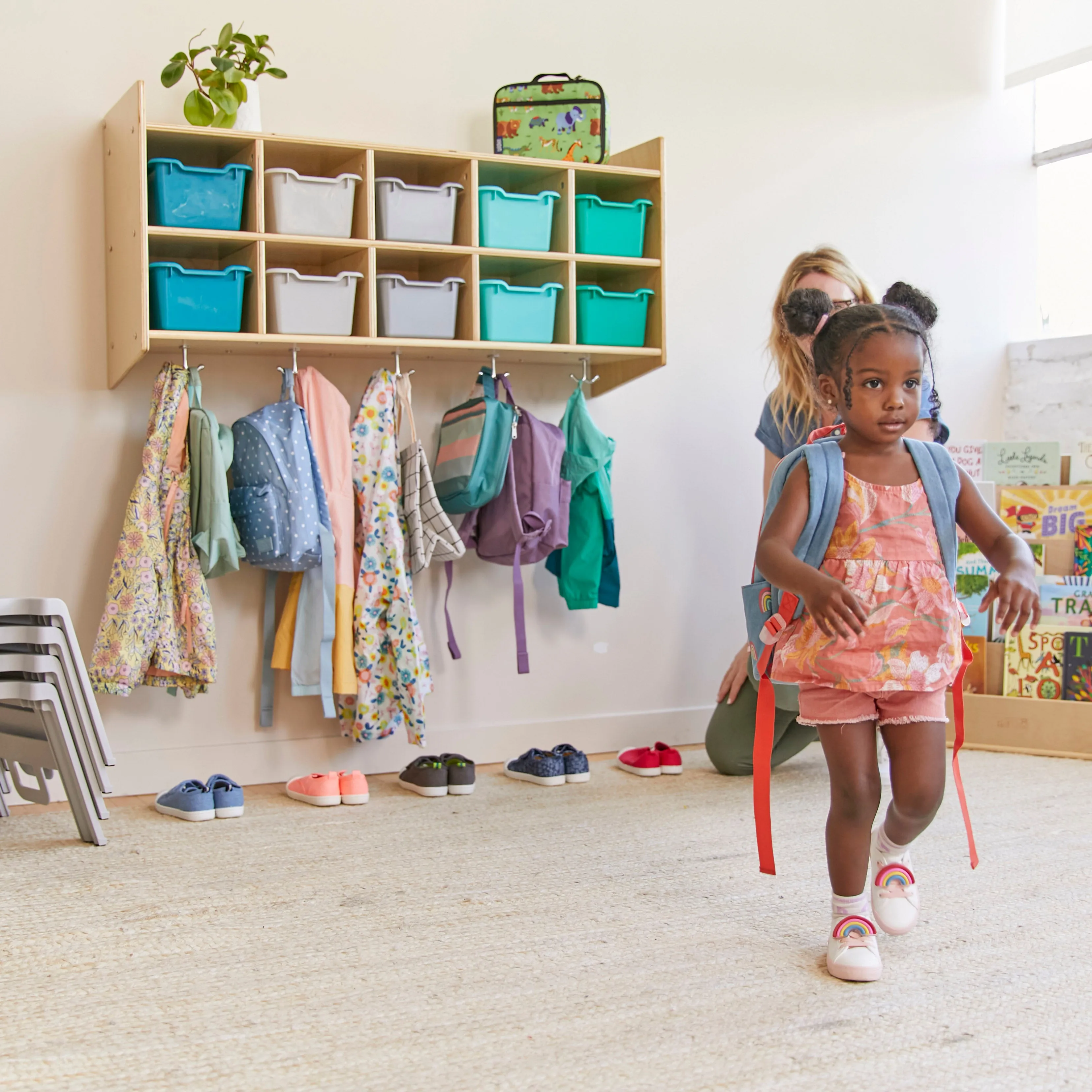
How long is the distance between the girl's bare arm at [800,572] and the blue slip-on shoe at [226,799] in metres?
1.36

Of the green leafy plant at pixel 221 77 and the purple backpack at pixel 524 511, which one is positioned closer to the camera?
the green leafy plant at pixel 221 77

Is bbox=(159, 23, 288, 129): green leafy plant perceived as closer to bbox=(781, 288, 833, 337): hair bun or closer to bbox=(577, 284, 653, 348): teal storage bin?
bbox=(577, 284, 653, 348): teal storage bin

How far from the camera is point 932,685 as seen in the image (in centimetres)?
162

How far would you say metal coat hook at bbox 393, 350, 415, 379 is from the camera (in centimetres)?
281

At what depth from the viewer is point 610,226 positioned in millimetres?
2875

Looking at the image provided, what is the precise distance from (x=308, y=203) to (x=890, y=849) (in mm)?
1807

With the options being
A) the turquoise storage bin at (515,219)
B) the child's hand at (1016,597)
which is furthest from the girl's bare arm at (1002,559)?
the turquoise storage bin at (515,219)

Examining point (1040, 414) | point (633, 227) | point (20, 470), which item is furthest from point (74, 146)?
point (1040, 414)

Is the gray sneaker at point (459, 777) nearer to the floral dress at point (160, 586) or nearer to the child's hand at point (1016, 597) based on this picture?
the floral dress at point (160, 586)

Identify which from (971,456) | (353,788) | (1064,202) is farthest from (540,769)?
(1064,202)

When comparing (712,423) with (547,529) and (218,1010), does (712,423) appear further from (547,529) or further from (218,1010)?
(218,1010)

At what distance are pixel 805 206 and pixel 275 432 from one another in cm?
176

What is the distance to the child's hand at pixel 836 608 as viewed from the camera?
4.90 ft

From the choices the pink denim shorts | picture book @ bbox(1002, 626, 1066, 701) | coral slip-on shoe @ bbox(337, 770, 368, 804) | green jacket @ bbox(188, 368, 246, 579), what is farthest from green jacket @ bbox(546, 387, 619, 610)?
the pink denim shorts
